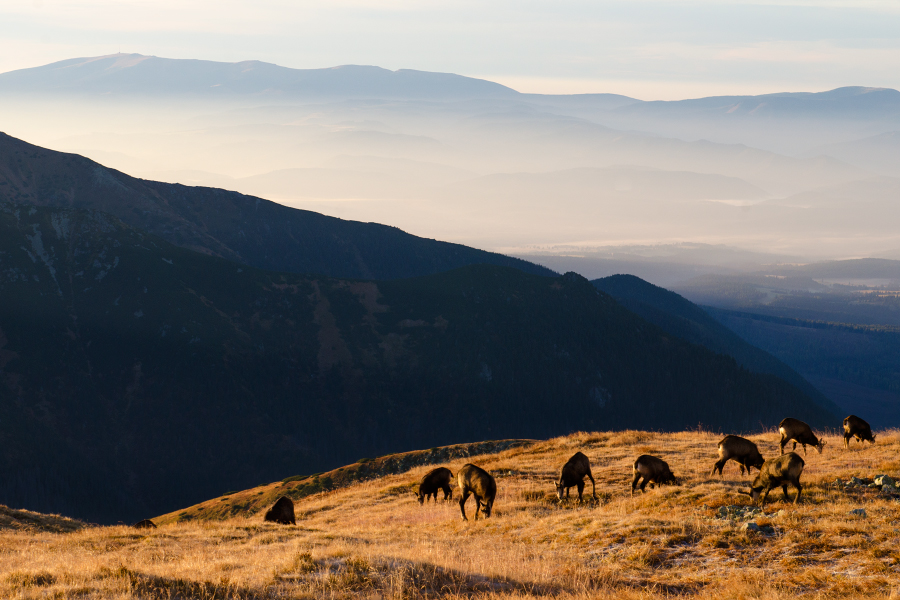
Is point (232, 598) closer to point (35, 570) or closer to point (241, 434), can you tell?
point (35, 570)

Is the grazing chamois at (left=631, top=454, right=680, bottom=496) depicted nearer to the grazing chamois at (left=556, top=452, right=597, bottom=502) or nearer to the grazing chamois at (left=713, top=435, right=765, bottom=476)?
the grazing chamois at (left=556, top=452, right=597, bottom=502)

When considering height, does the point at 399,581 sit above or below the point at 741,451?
above

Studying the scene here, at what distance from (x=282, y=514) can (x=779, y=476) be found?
21.5 meters

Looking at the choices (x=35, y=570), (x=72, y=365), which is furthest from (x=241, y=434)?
(x=35, y=570)

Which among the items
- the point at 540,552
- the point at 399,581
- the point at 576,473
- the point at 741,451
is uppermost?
the point at 399,581

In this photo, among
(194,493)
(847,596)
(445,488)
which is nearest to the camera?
(847,596)

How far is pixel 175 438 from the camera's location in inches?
7549

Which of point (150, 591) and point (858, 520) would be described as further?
point (858, 520)

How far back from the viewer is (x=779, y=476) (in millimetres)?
22094

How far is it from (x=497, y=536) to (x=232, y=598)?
11.5 metres

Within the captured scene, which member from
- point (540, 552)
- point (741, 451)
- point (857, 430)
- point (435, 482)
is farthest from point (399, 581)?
point (857, 430)

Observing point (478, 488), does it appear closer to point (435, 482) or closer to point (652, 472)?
point (435, 482)

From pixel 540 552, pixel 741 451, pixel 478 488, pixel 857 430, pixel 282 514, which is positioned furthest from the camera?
pixel 857 430

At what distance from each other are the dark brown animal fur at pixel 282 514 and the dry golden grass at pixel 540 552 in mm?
2217
